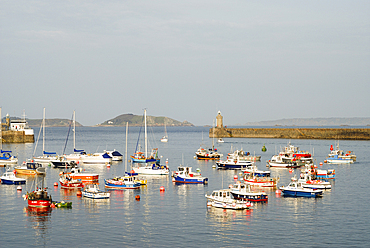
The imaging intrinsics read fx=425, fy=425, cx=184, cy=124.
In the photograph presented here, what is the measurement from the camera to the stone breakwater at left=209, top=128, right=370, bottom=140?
159 meters

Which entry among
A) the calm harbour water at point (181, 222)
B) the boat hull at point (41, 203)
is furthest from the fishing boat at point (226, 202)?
the boat hull at point (41, 203)

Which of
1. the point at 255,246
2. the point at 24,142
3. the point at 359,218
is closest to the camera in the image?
the point at 255,246

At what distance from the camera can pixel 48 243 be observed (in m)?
32.6

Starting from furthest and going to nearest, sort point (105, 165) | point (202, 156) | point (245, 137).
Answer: point (245, 137) < point (202, 156) < point (105, 165)

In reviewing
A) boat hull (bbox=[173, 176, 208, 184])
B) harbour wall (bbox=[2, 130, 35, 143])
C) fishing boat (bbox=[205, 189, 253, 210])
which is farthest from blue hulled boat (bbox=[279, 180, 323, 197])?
harbour wall (bbox=[2, 130, 35, 143])

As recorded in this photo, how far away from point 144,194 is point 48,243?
19.8 meters

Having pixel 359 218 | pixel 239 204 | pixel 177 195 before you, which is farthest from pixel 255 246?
pixel 177 195

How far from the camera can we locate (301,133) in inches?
6845

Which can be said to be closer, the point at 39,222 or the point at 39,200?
the point at 39,222

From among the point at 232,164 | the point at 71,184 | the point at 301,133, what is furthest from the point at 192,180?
the point at 301,133

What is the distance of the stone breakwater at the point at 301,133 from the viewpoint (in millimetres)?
159000

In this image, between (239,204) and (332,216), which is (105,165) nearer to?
(239,204)

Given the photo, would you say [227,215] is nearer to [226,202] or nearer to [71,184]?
[226,202]

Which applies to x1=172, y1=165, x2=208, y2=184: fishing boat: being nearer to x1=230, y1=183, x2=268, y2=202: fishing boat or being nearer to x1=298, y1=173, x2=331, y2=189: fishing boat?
x1=230, y1=183, x2=268, y2=202: fishing boat
